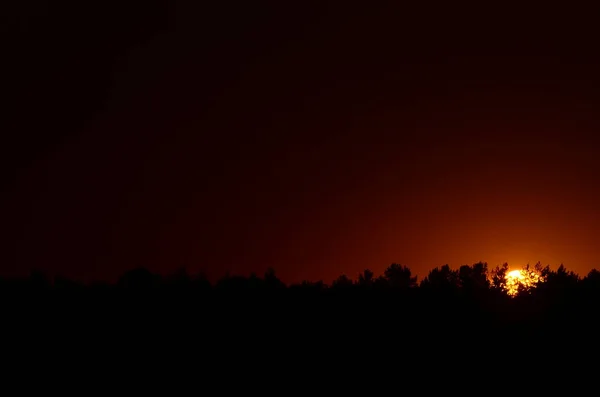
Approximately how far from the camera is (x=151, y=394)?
14.8 m

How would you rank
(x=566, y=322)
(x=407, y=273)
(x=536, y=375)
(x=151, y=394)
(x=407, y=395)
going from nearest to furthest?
1. (x=151, y=394)
2. (x=407, y=395)
3. (x=536, y=375)
4. (x=566, y=322)
5. (x=407, y=273)

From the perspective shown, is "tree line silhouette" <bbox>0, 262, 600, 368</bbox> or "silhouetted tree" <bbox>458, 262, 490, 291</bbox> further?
"silhouetted tree" <bbox>458, 262, 490, 291</bbox>

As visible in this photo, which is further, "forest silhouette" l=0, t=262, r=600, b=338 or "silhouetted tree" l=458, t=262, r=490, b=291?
"silhouetted tree" l=458, t=262, r=490, b=291

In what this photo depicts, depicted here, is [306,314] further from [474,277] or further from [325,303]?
[474,277]

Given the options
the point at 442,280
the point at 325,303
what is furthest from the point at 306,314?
the point at 442,280

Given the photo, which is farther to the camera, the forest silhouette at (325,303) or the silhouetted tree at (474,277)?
the silhouetted tree at (474,277)

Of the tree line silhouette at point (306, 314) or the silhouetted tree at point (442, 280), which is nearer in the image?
the tree line silhouette at point (306, 314)

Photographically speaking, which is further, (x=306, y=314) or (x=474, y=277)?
(x=474, y=277)

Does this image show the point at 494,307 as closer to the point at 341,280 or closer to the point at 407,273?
the point at 407,273

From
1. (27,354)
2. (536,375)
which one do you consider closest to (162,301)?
(27,354)

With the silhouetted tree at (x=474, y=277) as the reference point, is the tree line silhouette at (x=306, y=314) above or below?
below

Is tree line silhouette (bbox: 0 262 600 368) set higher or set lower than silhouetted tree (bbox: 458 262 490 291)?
lower

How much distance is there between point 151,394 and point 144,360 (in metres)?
0.76

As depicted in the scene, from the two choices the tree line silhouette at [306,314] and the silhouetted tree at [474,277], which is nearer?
the tree line silhouette at [306,314]
